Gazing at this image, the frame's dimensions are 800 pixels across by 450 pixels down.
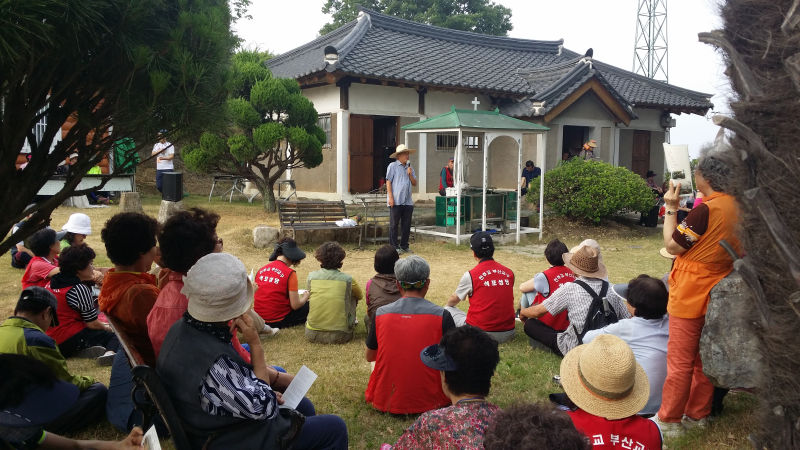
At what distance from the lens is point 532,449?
58.4 inches

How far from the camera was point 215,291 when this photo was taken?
2.30m

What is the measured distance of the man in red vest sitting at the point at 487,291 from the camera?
15.6 feet

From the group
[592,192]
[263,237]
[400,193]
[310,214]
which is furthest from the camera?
[592,192]

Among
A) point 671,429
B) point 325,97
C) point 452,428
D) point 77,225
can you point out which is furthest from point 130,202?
point 452,428

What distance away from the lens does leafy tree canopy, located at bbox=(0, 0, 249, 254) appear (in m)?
2.10

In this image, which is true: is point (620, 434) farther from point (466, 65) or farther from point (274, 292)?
point (466, 65)

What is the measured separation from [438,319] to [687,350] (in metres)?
1.41

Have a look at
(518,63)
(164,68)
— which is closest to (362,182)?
(518,63)

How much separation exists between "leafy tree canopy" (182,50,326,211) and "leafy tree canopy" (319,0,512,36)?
1945 centimetres

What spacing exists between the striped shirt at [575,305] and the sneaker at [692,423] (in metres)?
0.89

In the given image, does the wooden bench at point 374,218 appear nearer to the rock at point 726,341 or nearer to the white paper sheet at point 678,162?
the white paper sheet at point 678,162

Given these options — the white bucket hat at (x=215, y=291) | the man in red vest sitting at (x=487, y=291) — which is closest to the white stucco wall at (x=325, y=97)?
the man in red vest sitting at (x=487, y=291)

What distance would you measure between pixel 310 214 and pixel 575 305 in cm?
701

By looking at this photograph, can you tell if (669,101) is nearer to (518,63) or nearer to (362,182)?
(518,63)
